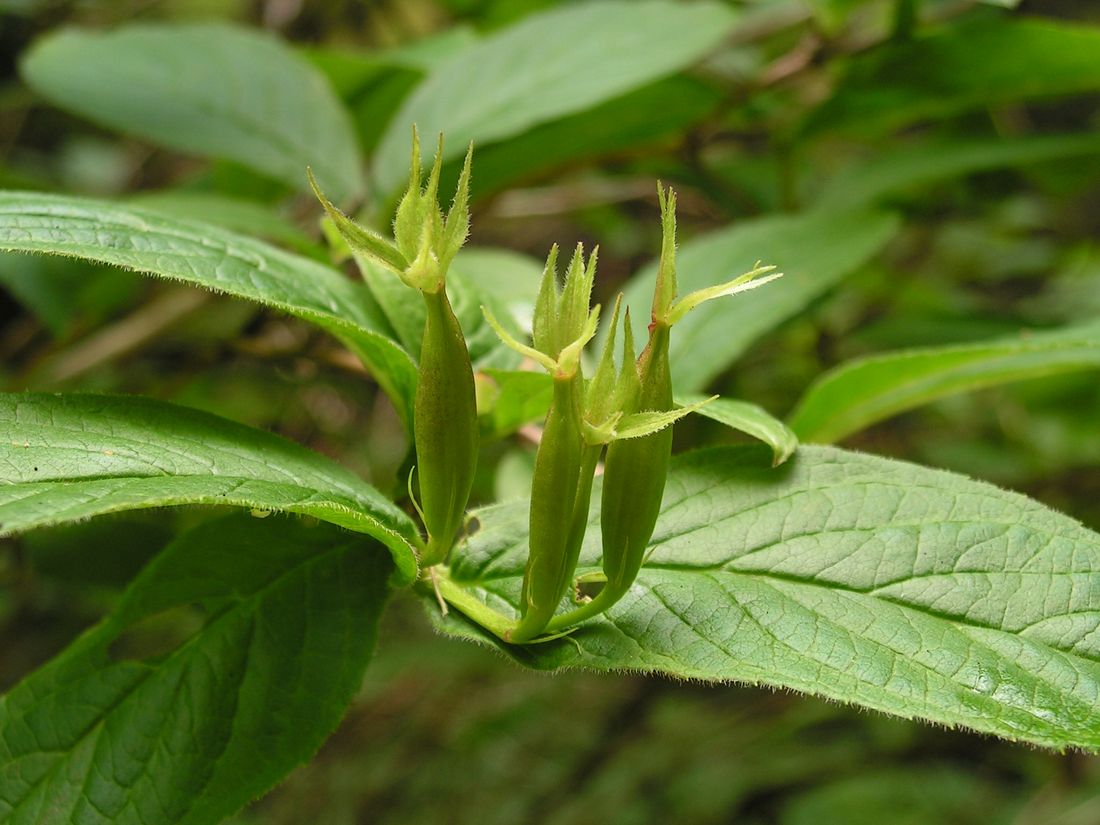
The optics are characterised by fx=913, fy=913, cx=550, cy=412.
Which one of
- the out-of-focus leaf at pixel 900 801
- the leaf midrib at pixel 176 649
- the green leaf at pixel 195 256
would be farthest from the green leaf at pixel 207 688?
the out-of-focus leaf at pixel 900 801

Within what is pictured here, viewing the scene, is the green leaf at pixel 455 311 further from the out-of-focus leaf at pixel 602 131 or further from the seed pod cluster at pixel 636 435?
the out-of-focus leaf at pixel 602 131

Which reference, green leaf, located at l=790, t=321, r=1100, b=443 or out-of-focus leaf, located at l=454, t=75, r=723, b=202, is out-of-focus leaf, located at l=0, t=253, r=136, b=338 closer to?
out-of-focus leaf, located at l=454, t=75, r=723, b=202

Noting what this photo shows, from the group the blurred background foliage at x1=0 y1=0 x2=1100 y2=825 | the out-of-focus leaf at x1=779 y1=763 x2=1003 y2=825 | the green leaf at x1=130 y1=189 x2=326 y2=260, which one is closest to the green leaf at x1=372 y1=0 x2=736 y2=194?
the blurred background foliage at x1=0 y1=0 x2=1100 y2=825

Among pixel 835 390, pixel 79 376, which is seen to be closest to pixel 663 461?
pixel 835 390

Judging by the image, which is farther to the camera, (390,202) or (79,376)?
(79,376)

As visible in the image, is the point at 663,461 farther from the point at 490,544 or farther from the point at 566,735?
the point at 566,735

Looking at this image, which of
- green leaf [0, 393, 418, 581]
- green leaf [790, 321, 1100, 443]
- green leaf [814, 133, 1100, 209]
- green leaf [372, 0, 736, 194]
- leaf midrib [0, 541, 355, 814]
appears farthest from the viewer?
green leaf [814, 133, 1100, 209]

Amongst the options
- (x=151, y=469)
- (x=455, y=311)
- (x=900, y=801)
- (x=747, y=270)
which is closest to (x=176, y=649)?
(x=151, y=469)
